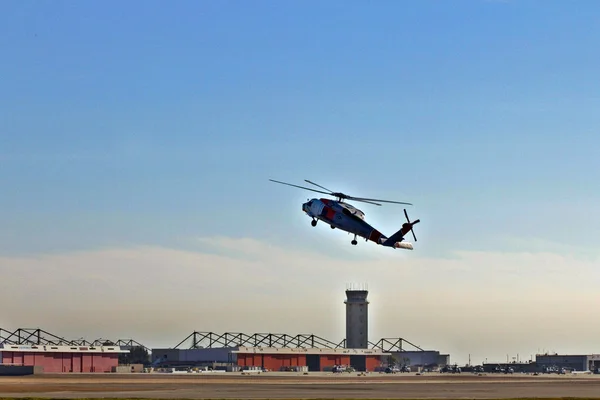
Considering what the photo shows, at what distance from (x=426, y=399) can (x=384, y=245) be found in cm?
3439

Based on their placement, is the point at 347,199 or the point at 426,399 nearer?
the point at 426,399

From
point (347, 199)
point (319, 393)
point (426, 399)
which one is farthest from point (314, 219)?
point (426, 399)

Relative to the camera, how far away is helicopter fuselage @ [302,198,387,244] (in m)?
123

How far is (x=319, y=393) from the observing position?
10556 centimetres

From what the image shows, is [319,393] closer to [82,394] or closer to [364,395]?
[364,395]

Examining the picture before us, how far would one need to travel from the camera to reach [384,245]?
127000 mm

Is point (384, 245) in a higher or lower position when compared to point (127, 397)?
higher

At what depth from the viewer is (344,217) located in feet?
403

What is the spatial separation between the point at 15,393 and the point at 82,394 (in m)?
6.58

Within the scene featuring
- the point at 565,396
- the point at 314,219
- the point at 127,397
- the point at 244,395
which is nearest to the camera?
the point at 127,397

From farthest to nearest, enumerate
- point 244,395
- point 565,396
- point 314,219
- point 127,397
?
A: point 314,219
point 565,396
point 244,395
point 127,397

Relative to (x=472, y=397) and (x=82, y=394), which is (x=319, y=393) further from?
(x=82, y=394)

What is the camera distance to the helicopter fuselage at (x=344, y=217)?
403ft

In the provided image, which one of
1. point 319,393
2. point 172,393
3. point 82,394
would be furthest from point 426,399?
point 82,394
